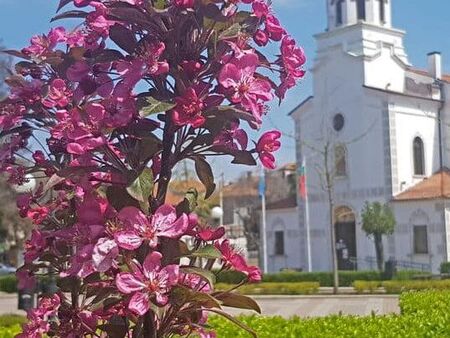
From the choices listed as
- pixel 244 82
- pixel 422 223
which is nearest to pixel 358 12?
pixel 422 223

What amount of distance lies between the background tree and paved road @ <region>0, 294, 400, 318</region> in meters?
6.18

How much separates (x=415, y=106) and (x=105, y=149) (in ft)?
106

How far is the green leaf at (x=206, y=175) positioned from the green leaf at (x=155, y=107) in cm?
42

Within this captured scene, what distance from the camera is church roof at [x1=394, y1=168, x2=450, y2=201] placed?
99.7 ft

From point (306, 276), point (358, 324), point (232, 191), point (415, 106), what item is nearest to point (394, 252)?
point (306, 276)

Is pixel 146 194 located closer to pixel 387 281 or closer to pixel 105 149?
pixel 105 149

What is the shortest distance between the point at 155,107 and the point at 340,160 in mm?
31624

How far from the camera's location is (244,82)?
242 centimetres

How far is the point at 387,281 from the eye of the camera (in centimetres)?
2530

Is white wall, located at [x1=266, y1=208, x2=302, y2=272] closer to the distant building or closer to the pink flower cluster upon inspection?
the distant building

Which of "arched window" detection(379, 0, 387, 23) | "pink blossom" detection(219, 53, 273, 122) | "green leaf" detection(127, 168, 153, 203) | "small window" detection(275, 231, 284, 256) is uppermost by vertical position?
"arched window" detection(379, 0, 387, 23)

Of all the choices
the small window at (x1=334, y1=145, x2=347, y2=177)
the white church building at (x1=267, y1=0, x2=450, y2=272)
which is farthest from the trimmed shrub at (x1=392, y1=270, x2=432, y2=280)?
the small window at (x1=334, y1=145, x2=347, y2=177)

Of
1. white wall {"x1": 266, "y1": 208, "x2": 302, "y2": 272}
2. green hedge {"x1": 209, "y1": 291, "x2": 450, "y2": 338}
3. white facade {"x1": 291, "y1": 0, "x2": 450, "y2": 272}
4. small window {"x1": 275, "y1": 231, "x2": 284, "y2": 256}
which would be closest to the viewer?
green hedge {"x1": 209, "y1": 291, "x2": 450, "y2": 338}

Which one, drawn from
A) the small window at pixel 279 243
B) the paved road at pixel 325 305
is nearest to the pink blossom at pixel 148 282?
the paved road at pixel 325 305
